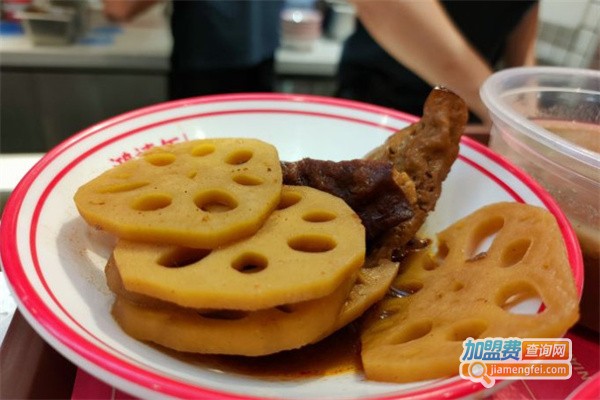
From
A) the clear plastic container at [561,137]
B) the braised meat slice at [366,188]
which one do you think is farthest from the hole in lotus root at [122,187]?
the clear plastic container at [561,137]

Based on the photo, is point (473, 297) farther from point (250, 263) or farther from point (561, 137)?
point (561, 137)

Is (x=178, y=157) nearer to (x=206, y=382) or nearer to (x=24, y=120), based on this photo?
(x=206, y=382)

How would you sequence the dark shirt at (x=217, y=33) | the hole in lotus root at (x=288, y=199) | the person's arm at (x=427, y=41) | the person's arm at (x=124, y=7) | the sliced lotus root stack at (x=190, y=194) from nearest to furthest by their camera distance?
1. the sliced lotus root stack at (x=190, y=194)
2. the hole in lotus root at (x=288, y=199)
3. the person's arm at (x=427, y=41)
4. the dark shirt at (x=217, y=33)
5. the person's arm at (x=124, y=7)

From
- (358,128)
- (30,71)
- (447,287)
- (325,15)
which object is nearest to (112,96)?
(30,71)

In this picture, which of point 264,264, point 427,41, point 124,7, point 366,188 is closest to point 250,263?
point 264,264

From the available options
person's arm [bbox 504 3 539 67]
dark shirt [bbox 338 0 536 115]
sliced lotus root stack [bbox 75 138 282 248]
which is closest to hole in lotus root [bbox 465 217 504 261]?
sliced lotus root stack [bbox 75 138 282 248]

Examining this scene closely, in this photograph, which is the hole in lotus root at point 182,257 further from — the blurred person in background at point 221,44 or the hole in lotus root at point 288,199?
the blurred person in background at point 221,44
